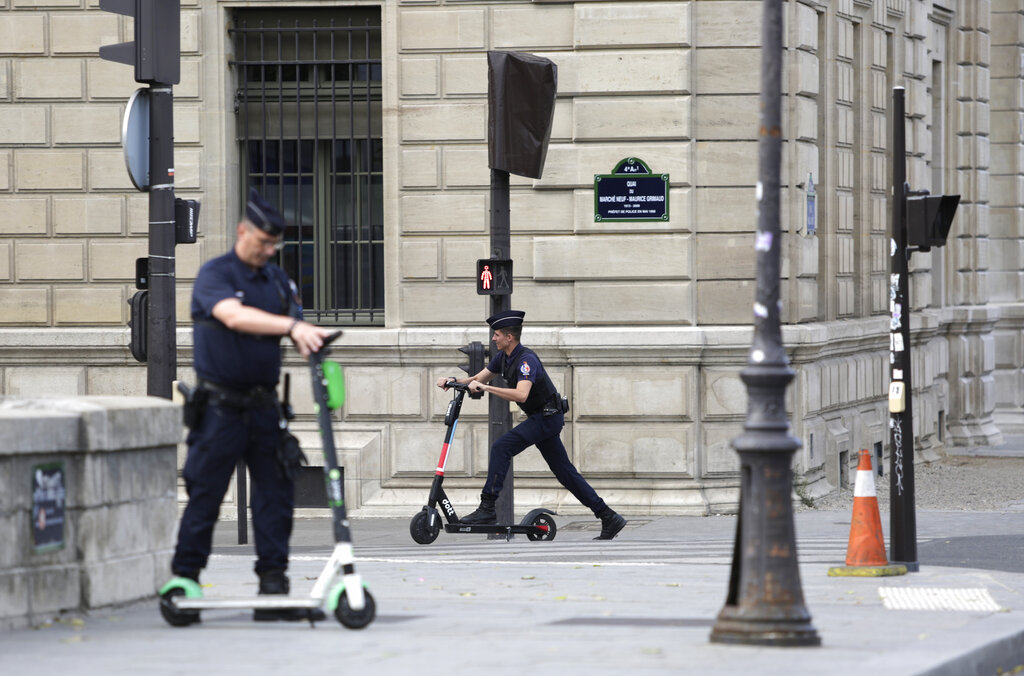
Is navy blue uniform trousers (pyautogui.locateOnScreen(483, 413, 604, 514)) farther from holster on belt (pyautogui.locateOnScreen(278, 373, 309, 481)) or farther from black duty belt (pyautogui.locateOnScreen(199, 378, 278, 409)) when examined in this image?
black duty belt (pyautogui.locateOnScreen(199, 378, 278, 409))

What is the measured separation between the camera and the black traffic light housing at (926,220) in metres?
11.1

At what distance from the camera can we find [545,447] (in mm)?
13344

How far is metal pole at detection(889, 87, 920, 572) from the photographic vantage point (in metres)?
10.9

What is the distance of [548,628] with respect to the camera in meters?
8.02

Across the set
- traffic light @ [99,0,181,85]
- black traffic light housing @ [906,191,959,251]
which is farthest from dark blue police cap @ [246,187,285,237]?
black traffic light housing @ [906,191,959,251]

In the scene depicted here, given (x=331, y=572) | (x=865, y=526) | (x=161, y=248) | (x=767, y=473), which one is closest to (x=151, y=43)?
(x=161, y=248)

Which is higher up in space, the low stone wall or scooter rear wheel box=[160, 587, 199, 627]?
the low stone wall

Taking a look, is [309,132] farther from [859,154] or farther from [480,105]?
[859,154]

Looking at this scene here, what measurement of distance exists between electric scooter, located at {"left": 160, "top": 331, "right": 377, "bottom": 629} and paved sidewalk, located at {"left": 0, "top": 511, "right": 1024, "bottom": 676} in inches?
4.4

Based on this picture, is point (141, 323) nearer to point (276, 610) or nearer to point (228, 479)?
point (228, 479)

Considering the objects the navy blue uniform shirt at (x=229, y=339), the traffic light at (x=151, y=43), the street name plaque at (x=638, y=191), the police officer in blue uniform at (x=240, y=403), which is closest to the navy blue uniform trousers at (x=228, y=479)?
the police officer in blue uniform at (x=240, y=403)

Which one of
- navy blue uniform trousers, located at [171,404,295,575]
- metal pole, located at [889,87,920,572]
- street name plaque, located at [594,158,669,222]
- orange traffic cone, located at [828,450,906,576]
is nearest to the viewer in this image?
navy blue uniform trousers, located at [171,404,295,575]

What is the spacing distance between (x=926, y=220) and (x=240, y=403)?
5040 mm

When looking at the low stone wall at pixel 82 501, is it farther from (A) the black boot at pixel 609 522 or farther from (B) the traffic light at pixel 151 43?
(A) the black boot at pixel 609 522
